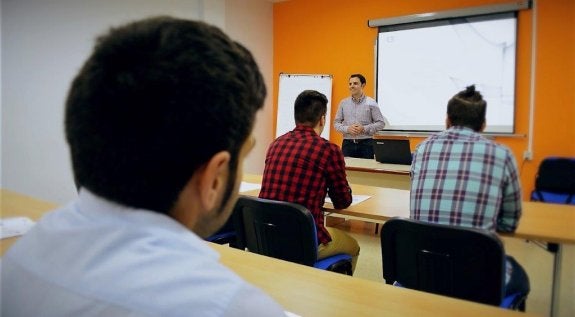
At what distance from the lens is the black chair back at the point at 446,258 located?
1.33m

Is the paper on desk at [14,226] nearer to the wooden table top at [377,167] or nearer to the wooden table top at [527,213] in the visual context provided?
the wooden table top at [527,213]

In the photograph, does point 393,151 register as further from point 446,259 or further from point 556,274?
point 446,259

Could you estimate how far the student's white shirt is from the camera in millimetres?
409

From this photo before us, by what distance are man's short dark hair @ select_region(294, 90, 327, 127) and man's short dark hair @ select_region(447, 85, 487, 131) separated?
0.64 meters

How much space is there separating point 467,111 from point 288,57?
4.52 m

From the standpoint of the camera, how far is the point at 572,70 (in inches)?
156

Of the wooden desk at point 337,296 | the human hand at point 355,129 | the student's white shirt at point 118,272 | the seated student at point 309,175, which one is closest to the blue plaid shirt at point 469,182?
the seated student at point 309,175

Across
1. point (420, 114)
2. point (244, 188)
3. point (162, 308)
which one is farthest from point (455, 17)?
point (162, 308)

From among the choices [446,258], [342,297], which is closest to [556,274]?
[446,258]

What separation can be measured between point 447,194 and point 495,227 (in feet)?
0.74

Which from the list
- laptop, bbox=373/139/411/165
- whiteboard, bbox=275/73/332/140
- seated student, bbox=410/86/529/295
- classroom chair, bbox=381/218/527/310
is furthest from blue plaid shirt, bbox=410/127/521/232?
whiteboard, bbox=275/73/332/140

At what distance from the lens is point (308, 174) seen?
1.92 metres

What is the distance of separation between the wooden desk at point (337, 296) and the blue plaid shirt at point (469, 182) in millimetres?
703

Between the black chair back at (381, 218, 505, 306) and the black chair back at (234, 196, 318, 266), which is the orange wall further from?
the black chair back at (234, 196, 318, 266)
